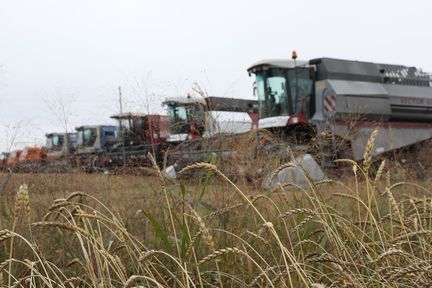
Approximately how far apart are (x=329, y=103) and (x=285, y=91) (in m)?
1.21

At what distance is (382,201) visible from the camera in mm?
2943

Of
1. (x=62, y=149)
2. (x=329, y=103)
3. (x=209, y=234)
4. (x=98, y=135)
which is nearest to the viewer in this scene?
(x=209, y=234)

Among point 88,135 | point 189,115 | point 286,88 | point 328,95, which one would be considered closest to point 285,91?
point 286,88

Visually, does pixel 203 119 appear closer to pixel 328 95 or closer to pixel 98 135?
pixel 328 95

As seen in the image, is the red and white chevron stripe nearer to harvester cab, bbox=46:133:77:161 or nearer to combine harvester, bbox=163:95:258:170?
harvester cab, bbox=46:133:77:161

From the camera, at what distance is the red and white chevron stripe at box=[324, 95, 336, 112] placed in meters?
13.0

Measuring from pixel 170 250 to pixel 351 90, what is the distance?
1217 centimetres

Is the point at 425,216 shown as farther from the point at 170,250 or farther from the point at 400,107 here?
the point at 400,107

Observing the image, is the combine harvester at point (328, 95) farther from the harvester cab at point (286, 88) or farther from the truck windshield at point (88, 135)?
the truck windshield at point (88, 135)

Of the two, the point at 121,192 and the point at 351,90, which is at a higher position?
the point at 351,90

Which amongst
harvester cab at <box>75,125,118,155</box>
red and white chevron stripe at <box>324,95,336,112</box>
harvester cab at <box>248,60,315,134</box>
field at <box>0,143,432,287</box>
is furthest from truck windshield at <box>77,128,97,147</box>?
field at <box>0,143,432,287</box>

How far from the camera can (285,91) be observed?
43.8 feet

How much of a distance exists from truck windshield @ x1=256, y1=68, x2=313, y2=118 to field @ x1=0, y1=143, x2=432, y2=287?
873 cm

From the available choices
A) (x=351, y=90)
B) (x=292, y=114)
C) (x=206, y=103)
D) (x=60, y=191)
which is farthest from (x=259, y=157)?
(x=351, y=90)
